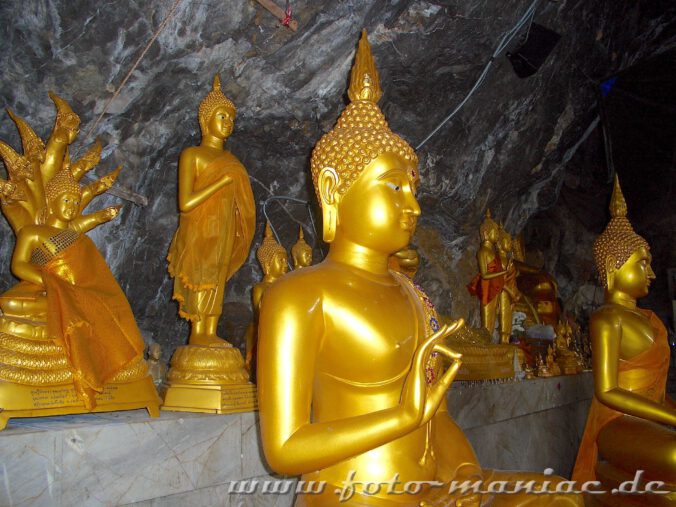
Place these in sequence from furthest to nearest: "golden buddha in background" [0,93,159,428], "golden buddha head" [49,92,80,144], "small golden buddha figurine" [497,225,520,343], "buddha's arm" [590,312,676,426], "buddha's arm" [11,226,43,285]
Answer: "small golden buddha figurine" [497,225,520,343] < "golden buddha head" [49,92,80,144] < "buddha's arm" [590,312,676,426] < "buddha's arm" [11,226,43,285] < "golden buddha in background" [0,93,159,428]

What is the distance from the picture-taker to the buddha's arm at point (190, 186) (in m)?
3.71

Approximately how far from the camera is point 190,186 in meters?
3.80

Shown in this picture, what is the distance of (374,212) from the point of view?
201 cm

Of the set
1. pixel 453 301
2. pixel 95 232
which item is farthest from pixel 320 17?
pixel 453 301

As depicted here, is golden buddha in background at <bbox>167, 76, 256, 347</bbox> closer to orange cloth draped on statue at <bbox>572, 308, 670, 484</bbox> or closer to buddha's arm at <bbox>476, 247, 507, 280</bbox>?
orange cloth draped on statue at <bbox>572, 308, 670, 484</bbox>

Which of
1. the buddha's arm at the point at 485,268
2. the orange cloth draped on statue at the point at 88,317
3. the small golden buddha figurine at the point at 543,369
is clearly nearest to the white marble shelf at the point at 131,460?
the orange cloth draped on statue at the point at 88,317

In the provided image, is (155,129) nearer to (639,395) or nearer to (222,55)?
(222,55)

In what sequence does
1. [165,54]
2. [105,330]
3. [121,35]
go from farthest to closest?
[165,54] < [121,35] < [105,330]

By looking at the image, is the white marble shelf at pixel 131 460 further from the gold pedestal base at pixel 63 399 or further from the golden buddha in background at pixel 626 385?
the golden buddha in background at pixel 626 385

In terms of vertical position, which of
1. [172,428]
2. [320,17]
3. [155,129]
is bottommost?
[172,428]

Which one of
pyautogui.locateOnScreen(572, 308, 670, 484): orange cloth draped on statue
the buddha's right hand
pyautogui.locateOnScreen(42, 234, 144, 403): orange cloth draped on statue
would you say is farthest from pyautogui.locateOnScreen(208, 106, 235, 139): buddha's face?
pyautogui.locateOnScreen(572, 308, 670, 484): orange cloth draped on statue

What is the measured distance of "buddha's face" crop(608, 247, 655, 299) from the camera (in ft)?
13.1

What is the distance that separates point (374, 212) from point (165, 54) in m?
2.88

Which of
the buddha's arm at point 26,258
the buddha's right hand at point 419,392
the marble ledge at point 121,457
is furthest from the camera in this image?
the buddha's arm at point 26,258
